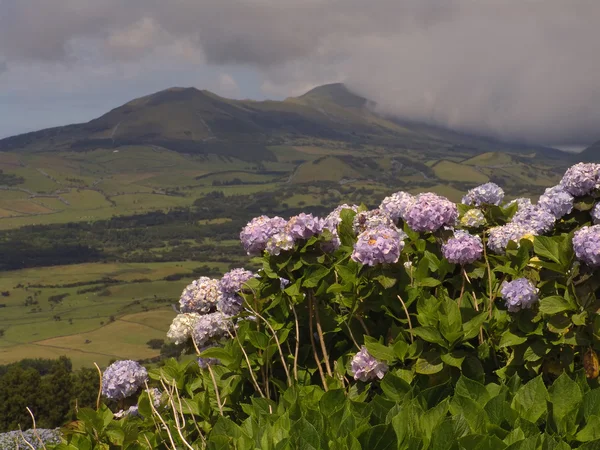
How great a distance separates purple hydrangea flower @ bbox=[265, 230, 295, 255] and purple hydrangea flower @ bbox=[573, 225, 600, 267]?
2.32 meters

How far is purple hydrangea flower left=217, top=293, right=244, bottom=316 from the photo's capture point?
6.39 meters

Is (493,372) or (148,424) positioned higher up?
(493,372)

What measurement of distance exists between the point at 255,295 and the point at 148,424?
1631 mm

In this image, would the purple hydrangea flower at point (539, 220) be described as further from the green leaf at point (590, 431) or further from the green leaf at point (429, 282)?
the green leaf at point (590, 431)

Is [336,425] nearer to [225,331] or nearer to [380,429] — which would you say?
[380,429]

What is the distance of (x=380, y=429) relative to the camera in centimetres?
342

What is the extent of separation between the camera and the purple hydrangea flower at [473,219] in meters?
6.27

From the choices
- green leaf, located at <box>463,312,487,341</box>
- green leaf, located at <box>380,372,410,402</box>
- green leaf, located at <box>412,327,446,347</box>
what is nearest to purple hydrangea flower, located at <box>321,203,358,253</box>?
green leaf, located at <box>412,327,446,347</box>

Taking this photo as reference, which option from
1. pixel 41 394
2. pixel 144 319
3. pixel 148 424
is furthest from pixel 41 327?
pixel 148 424

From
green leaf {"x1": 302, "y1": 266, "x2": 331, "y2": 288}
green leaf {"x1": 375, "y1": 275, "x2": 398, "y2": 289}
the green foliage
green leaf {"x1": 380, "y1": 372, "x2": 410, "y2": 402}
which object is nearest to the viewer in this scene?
green leaf {"x1": 380, "y1": 372, "x2": 410, "y2": 402}

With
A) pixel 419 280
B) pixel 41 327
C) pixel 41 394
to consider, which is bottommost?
pixel 41 327

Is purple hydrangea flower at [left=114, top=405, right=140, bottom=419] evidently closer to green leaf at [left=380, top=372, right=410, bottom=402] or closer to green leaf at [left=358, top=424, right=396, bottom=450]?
green leaf at [left=380, top=372, right=410, bottom=402]

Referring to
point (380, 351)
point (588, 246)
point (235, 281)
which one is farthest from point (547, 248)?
point (235, 281)

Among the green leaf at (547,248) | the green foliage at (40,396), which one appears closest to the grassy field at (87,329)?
the green foliage at (40,396)
